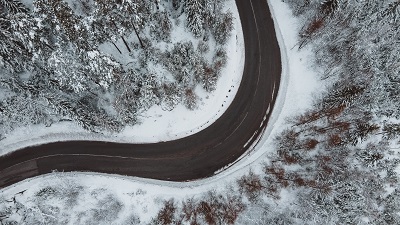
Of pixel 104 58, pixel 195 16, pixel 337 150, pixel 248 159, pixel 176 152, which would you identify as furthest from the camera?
pixel 248 159

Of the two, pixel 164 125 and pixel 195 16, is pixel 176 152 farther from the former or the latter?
pixel 195 16

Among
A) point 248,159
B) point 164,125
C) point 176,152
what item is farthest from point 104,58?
point 248,159

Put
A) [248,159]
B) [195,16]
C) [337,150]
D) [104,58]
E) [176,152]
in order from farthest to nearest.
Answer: [248,159]
[176,152]
[337,150]
[195,16]
[104,58]

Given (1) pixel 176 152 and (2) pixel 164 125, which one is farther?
(1) pixel 176 152

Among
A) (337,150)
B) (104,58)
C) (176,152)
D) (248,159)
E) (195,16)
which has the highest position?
(195,16)

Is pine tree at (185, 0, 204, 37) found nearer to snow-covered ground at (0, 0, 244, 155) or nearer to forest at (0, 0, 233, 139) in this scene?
forest at (0, 0, 233, 139)

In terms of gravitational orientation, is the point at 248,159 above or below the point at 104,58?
below

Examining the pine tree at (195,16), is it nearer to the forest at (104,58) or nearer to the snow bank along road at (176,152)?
the forest at (104,58)

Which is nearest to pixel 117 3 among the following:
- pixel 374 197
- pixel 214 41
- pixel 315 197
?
pixel 214 41
